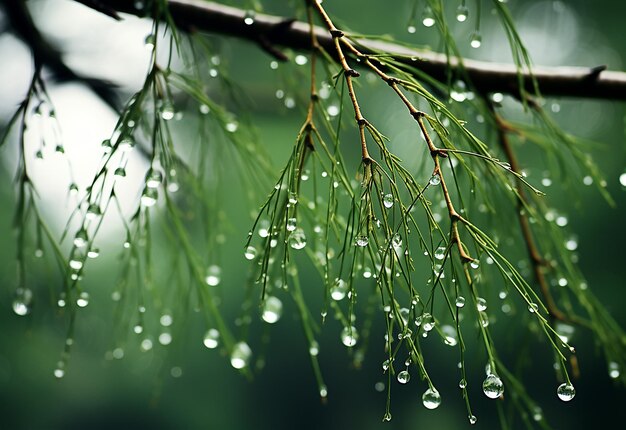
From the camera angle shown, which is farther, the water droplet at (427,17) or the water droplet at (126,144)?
the water droplet at (427,17)

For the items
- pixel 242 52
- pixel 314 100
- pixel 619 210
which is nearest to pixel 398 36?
pixel 242 52

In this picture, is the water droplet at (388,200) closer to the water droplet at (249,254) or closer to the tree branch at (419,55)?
the water droplet at (249,254)

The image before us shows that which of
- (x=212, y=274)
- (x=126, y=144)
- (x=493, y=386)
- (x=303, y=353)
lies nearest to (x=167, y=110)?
(x=126, y=144)

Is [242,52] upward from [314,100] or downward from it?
upward

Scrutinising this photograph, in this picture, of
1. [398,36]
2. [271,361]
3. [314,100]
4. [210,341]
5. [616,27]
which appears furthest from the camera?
[271,361]

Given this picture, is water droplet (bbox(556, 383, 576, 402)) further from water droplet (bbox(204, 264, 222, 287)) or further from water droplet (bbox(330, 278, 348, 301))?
water droplet (bbox(204, 264, 222, 287))

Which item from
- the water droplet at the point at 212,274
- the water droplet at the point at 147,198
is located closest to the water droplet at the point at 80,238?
the water droplet at the point at 147,198

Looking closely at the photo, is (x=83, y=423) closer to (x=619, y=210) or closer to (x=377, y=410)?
(x=377, y=410)
